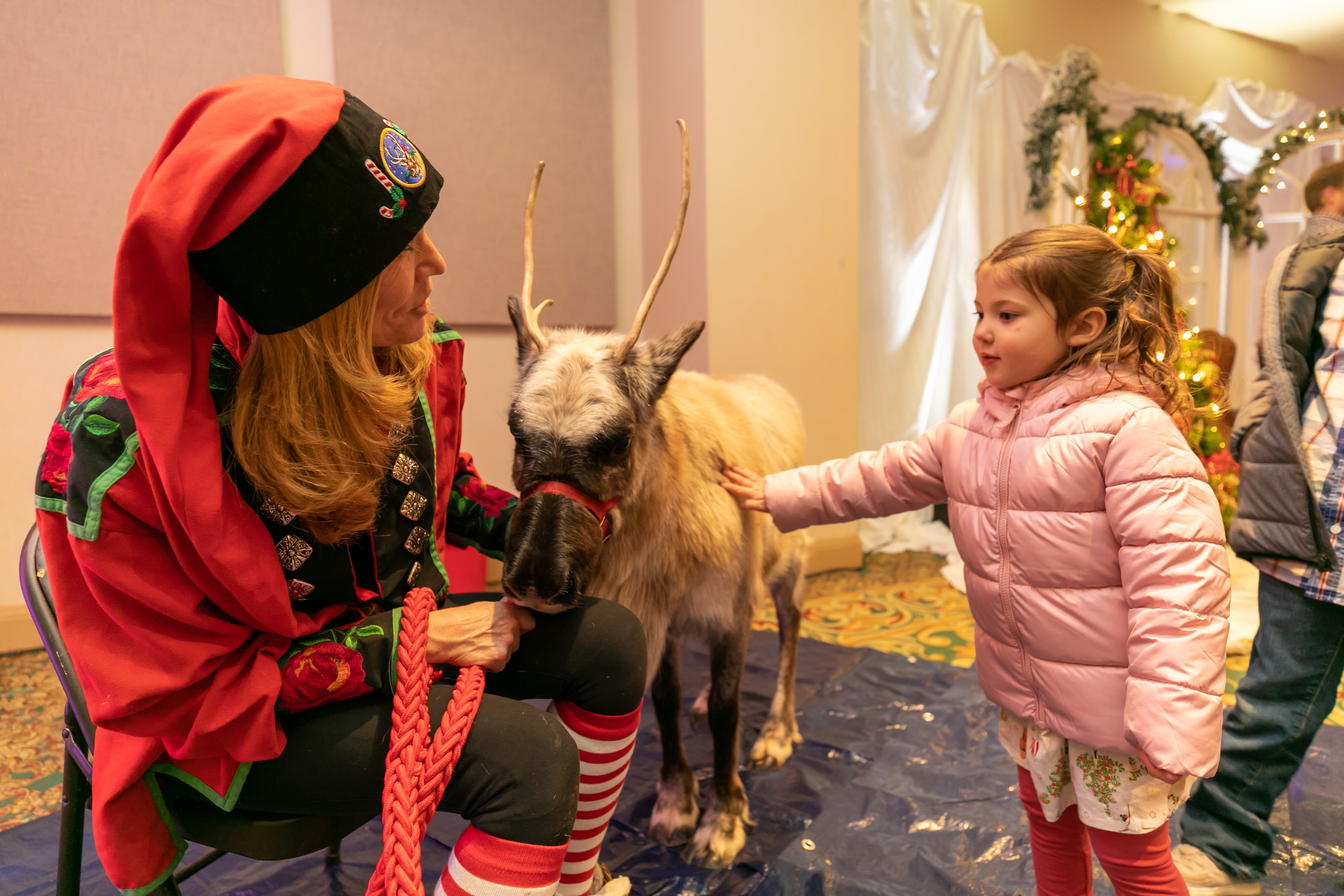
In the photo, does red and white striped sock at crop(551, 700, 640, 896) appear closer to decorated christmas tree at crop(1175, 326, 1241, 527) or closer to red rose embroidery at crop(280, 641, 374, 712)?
red rose embroidery at crop(280, 641, 374, 712)

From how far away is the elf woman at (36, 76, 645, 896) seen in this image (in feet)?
3.27

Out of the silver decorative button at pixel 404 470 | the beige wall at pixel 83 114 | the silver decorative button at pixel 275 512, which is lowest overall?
the silver decorative button at pixel 275 512

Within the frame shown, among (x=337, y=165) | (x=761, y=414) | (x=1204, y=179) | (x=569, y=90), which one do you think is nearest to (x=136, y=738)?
(x=337, y=165)

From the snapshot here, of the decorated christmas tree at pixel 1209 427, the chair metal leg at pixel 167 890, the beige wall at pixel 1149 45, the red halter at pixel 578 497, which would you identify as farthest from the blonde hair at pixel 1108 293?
the beige wall at pixel 1149 45

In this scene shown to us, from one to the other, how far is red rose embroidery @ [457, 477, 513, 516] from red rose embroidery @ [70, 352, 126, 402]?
778 millimetres

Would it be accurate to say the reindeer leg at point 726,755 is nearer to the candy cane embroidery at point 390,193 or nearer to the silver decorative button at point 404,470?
the silver decorative button at point 404,470

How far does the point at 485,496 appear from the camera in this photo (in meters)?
Result: 1.83

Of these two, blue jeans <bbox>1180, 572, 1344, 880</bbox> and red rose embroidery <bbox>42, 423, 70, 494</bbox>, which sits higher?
red rose embroidery <bbox>42, 423, 70, 494</bbox>

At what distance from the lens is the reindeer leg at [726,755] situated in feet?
6.69

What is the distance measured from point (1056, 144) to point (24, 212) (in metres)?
6.26

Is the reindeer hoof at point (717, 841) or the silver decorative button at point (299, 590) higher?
the silver decorative button at point (299, 590)

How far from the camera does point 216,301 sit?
1.08m

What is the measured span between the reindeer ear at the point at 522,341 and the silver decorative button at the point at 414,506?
440mm

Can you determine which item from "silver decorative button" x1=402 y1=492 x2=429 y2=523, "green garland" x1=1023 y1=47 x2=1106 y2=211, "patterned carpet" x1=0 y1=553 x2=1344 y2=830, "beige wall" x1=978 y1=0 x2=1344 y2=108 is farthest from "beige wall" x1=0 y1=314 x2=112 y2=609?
"beige wall" x1=978 y1=0 x2=1344 y2=108
